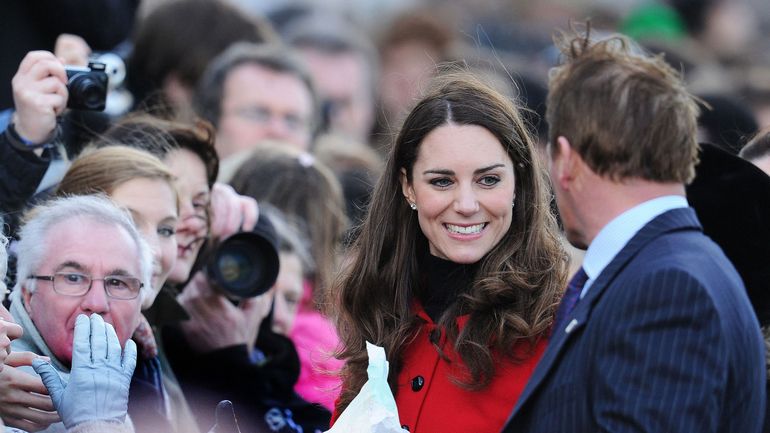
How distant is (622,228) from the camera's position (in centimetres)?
280

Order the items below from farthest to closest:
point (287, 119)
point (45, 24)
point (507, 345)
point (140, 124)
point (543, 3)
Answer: point (543, 3)
point (287, 119)
point (45, 24)
point (140, 124)
point (507, 345)

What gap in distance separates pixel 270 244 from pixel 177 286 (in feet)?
1.28

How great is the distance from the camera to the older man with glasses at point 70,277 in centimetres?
341

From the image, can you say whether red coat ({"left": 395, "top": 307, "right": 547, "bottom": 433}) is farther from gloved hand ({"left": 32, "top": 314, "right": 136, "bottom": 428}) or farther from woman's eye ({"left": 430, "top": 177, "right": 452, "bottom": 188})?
gloved hand ({"left": 32, "top": 314, "right": 136, "bottom": 428})

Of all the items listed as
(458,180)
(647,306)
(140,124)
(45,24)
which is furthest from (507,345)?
(45,24)

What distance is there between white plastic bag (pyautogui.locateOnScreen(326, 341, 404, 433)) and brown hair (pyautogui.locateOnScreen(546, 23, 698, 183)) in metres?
0.82

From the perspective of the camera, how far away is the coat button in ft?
11.2

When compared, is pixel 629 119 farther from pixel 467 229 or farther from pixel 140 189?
pixel 140 189

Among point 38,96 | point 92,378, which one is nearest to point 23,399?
point 92,378

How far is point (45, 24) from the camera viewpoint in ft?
16.4

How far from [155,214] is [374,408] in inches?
46.2

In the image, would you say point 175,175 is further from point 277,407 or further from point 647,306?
point 647,306

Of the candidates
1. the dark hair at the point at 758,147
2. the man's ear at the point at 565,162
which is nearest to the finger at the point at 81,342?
the man's ear at the point at 565,162

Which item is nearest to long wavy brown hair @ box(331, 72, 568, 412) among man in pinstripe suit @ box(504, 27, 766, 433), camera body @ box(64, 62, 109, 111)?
man in pinstripe suit @ box(504, 27, 766, 433)
